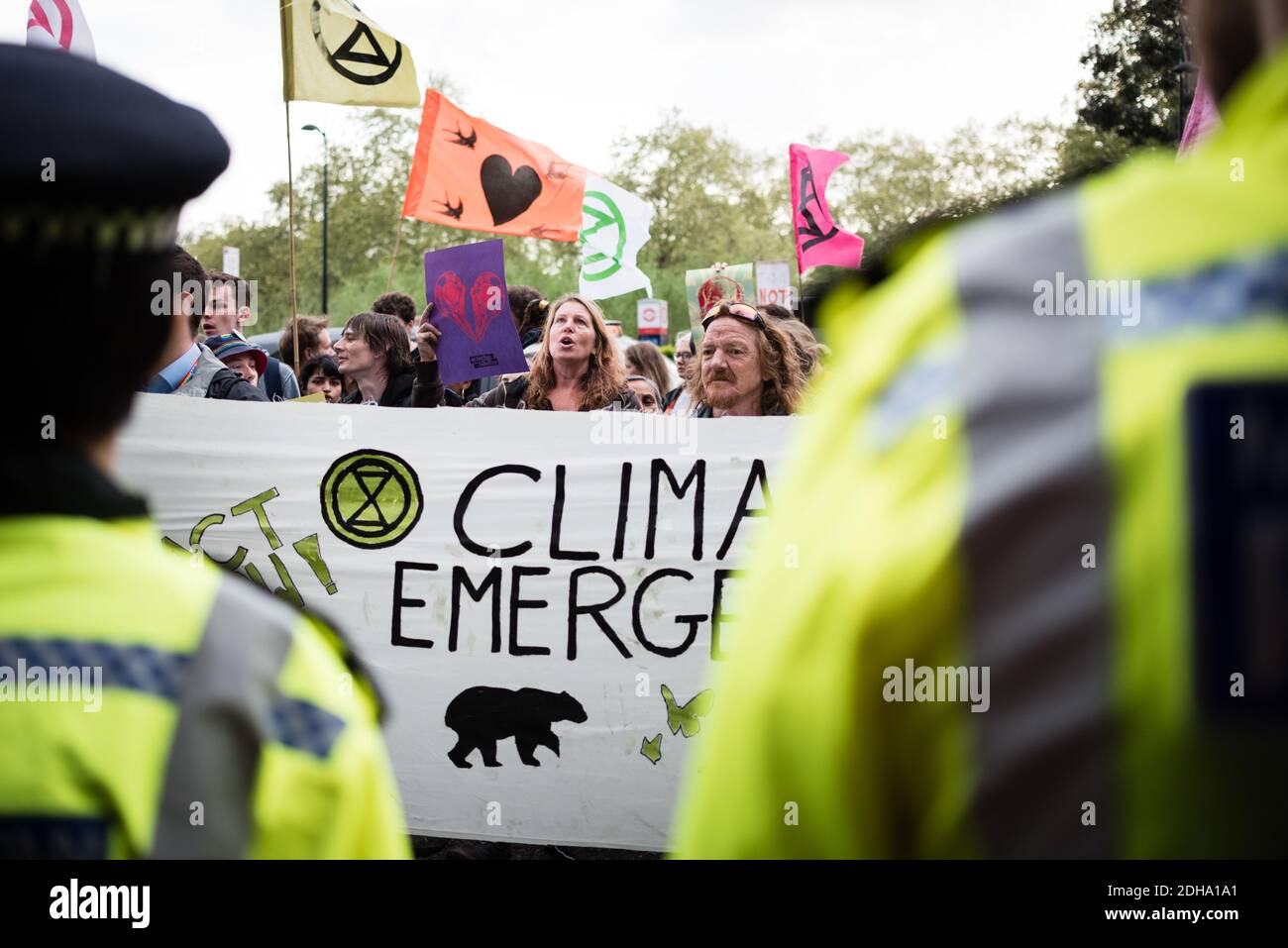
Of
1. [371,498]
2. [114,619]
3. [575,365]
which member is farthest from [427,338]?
[114,619]

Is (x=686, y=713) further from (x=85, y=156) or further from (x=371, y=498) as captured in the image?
(x=85, y=156)

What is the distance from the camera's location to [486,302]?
21.6 ft

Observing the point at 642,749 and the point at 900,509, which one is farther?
the point at 642,749

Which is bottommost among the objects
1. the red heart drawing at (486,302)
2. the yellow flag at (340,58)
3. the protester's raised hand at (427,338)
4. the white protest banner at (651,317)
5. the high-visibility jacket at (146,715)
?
the high-visibility jacket at (146,715)

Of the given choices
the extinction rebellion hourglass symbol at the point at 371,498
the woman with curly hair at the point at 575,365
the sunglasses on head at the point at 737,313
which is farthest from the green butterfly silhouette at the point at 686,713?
the sunglasses on head at the point at 737,313

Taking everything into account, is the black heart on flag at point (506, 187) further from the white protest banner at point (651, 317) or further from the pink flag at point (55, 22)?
the white protest banner at point (651, 317)

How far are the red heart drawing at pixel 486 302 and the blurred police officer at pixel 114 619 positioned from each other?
17.7 ft

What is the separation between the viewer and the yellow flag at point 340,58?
23.4 ft

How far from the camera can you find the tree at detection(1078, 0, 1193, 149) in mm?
12445

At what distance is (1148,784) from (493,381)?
757 centimetres

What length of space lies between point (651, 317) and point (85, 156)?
21126 millimetres
